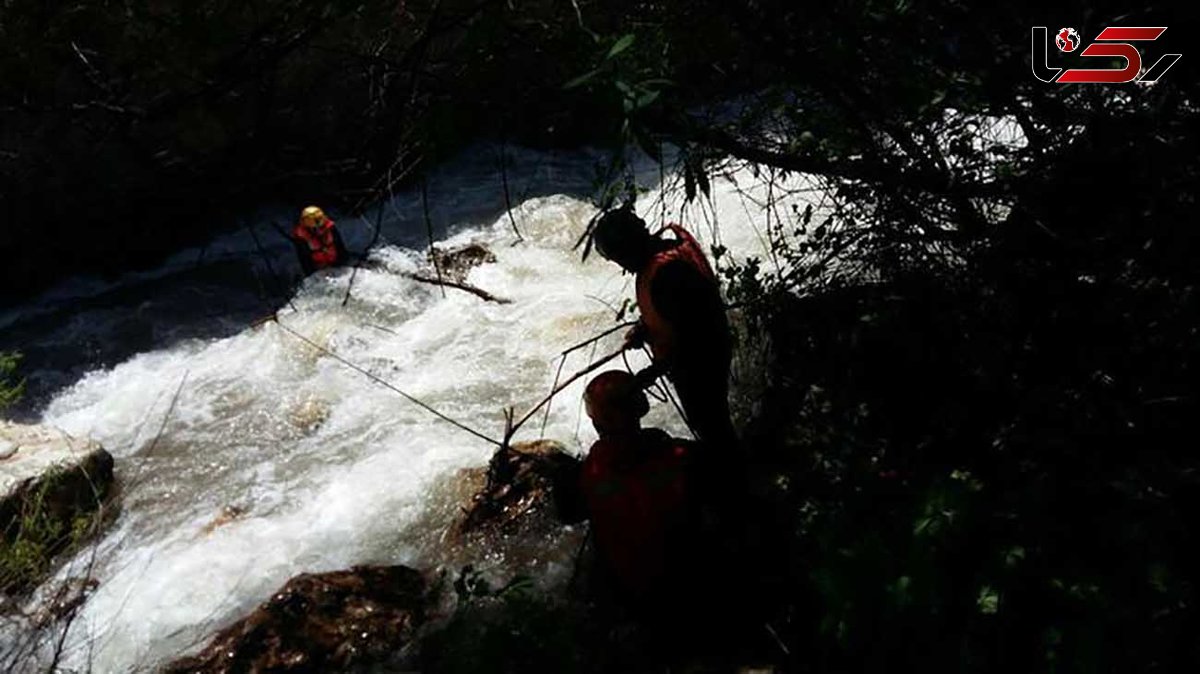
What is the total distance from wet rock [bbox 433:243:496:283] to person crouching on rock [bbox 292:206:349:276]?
0.89 m

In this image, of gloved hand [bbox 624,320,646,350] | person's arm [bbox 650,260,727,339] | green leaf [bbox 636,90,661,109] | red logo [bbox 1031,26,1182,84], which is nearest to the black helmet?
person's arm [bbox 650,260,727,339]

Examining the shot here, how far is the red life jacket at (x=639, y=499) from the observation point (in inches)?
117

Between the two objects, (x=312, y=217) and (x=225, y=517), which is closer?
(x=225, y=517)

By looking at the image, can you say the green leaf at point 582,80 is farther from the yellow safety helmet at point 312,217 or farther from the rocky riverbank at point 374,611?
the yellow safety helmet at point 312,217

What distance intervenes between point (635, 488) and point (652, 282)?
0.83 m

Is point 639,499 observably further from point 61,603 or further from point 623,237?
point 61,603

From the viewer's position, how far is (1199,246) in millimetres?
2545

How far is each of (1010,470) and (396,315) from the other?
5468 millimetres

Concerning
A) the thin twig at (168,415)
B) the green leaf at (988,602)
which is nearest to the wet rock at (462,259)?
the thin twig at (168,415)

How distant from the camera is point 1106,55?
251cm

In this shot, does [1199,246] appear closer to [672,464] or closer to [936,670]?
[936,670]

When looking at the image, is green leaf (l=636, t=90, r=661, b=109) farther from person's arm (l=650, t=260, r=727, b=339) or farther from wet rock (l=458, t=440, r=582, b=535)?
wet rock (l=458, t=440, r=582, b=535)

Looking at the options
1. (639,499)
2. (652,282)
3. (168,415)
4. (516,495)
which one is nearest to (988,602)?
(639,499)

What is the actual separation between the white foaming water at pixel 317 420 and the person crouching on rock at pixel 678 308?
12.0 inches
